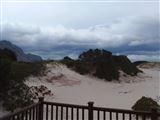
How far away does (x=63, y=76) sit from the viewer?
795 inches

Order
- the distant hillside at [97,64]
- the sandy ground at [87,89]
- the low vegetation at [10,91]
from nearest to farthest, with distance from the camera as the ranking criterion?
the low vegetation at [10,91] → the sandy ground at [87,89] → the distant hillside at [97,64]

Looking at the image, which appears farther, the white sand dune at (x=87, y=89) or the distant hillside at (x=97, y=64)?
the distant hillside at (x=97, y=64)

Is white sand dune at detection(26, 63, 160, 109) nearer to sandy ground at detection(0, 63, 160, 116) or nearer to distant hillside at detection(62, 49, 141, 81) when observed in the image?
sandy ground at detection(0, 63, 160, 116)

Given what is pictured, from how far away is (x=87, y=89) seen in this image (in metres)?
19.3

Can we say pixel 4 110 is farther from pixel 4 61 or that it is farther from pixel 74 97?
pixel 74 97

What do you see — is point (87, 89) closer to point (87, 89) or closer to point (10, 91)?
point (87, 89)

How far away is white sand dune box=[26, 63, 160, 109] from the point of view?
16391mm

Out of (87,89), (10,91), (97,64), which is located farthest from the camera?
(97,64)

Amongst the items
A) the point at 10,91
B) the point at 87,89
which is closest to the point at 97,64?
the point at 87,89

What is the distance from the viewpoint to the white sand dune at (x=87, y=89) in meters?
16.4

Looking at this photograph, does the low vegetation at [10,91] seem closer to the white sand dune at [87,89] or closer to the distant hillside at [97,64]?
the white sand dune at [87,89]

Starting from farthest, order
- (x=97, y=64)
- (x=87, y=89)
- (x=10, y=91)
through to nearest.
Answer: (x=97, y=64) < (x=87, y=89) < (x=10, y=91)

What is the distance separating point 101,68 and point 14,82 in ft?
32.8

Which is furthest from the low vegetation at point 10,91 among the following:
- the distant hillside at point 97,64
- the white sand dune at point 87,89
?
the distant hillside at point 97,64
